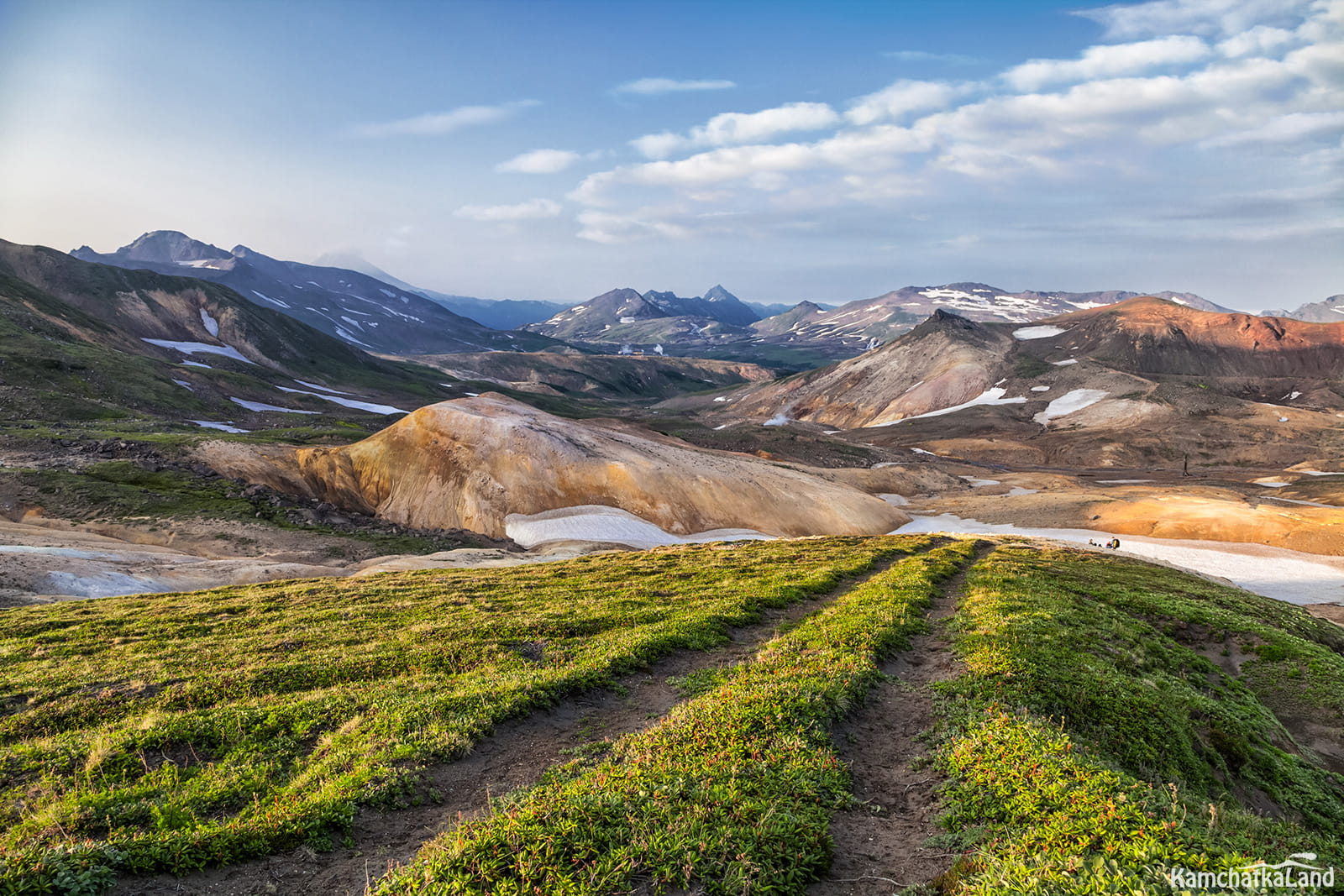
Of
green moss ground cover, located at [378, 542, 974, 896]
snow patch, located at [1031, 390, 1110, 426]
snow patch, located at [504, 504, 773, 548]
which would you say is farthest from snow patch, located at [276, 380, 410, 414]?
snow patch, located at [1031, 390, 1110, 426]

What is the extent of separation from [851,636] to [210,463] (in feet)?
220

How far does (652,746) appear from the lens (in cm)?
1070

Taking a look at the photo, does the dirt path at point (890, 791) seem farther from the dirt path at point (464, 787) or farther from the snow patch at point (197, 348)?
the snow patch at point (197, 348)

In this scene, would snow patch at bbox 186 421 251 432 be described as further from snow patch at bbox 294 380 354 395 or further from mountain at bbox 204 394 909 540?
snow patch at bbox 294 380 354 395

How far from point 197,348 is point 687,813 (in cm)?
24034

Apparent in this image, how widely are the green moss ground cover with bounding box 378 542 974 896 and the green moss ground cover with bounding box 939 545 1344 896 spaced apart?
2.10m

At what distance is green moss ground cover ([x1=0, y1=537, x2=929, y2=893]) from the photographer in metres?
8.33

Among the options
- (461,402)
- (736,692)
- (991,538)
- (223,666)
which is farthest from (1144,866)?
(461,402)

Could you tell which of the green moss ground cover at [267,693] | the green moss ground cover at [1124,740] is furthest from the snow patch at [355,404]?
the green moss ground cover at [1124,740]

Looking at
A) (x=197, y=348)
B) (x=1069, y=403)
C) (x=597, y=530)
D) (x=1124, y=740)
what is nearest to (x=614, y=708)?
(x=1124, y=740)

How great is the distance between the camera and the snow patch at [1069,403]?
177 meters

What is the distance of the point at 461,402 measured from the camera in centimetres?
8100

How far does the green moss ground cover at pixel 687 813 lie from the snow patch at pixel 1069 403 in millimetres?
195274

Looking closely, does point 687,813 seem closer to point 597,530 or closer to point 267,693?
point 267,693
